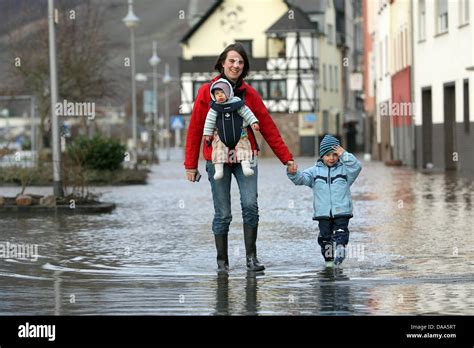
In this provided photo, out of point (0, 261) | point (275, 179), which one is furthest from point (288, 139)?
point (0, 261)

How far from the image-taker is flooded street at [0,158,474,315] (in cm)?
1113

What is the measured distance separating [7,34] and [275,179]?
539 inches

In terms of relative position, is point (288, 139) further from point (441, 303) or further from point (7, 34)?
point (441, 303)

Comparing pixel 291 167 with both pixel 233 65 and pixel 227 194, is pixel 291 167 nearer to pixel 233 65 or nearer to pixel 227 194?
pixel 227 194

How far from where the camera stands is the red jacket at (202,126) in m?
13.4

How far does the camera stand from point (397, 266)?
14.2 metres

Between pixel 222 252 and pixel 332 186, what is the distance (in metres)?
1.27

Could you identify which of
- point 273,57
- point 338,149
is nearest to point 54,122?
point 338,149

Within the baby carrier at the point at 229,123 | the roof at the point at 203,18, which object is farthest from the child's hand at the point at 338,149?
the roof at the point at 203,18

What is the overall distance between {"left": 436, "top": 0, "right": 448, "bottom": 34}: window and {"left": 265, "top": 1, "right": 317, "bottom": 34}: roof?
51816mm

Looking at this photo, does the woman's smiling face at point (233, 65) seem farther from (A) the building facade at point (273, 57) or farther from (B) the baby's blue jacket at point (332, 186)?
(A) the building facade at point (273, 57)

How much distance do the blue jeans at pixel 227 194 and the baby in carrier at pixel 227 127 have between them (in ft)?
0.41

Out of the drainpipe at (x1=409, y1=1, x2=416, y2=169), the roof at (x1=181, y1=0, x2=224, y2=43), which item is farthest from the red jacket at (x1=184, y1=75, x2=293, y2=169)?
the roof at (x1=181, y1=0, x2=224, y2=43)

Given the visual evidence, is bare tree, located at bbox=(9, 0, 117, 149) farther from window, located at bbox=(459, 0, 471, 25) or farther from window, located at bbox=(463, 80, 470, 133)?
window, located at bbox=(459, 0, 471, 25)
